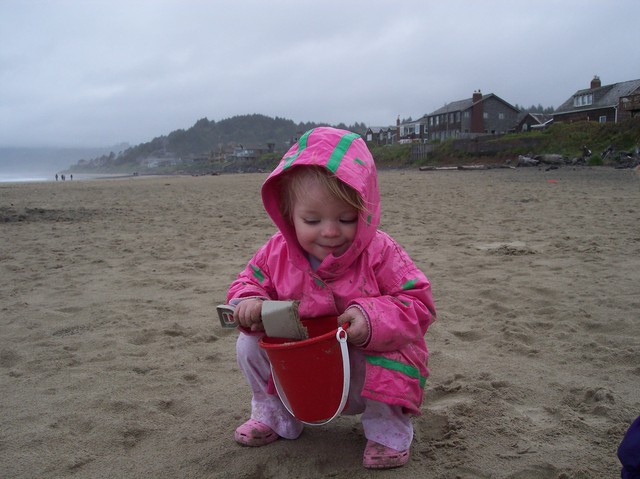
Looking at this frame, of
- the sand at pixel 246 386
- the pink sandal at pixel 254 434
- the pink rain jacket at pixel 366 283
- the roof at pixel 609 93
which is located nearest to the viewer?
the pink rain jacket at pixel 366 283

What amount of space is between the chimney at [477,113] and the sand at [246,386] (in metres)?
48.5

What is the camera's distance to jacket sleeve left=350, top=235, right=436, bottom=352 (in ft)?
5.55

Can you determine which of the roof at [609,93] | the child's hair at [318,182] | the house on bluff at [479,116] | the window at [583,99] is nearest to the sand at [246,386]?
the child's hair at [318,182]

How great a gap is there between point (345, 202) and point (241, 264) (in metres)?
3.62

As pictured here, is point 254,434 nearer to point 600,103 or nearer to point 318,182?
point 318,182

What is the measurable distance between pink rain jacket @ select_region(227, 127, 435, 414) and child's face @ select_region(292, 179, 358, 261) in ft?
0.19

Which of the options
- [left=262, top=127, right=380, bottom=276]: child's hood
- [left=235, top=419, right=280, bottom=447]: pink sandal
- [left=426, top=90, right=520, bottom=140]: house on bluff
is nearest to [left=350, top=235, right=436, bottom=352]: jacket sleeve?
[left=262, top=127, right=380, bottom=276]: child's hood

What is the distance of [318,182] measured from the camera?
1798 mm

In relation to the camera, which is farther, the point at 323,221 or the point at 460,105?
the point at 460,105

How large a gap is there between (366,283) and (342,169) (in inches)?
17.2

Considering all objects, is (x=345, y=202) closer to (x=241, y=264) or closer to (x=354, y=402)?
(x=354, y=402)

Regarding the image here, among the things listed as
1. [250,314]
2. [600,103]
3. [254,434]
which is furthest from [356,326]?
[600,103]

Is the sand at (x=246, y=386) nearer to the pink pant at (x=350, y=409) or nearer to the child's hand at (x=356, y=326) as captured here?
the pink pant at (x=350, y=409)

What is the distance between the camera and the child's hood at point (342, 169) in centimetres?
177
